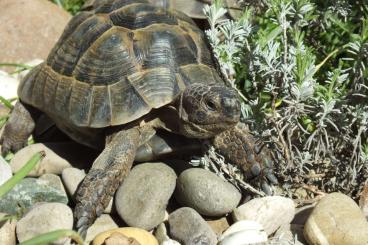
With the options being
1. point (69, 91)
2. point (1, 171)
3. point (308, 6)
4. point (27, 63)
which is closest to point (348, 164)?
point (308, 6)

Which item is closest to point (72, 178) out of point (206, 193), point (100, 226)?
point (100, 226)

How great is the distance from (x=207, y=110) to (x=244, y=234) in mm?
634

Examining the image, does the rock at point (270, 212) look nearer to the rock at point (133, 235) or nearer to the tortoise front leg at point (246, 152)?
the tortoise front leg at point (246, 152)

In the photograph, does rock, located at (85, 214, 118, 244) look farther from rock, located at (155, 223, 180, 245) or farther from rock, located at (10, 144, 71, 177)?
rock, located at (10, 144, 71, 177)

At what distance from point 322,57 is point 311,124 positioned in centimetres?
70

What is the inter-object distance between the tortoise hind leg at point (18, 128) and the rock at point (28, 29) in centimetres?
100

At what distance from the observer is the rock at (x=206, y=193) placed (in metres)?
3.12

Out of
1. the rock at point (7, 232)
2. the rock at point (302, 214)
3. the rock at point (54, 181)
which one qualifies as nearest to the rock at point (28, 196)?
the rock at point (54, 181)

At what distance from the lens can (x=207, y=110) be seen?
3156 millimetres

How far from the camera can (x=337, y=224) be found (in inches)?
112

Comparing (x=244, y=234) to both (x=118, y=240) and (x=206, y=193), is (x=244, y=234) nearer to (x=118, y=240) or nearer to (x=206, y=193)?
(x=206, y=193)

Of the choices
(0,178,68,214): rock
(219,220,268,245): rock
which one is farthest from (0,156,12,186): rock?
(219,220,268,245): rock

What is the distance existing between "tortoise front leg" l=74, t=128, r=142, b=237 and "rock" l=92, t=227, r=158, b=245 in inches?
6.2

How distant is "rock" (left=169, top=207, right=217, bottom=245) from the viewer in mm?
2953
